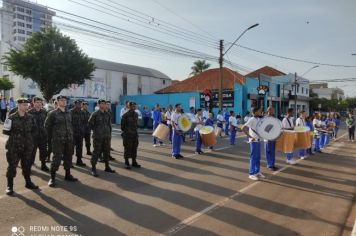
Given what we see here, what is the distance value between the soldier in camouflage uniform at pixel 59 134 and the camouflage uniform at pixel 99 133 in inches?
35.3

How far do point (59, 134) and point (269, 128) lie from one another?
5.49 meters

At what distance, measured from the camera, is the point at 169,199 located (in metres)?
7.74

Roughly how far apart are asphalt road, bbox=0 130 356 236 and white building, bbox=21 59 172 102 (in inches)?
1516

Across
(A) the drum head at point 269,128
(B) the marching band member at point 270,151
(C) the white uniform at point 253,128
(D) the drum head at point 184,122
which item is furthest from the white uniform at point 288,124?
(D) the drum head at point 184,122

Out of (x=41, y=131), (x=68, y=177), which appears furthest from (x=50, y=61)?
(x=68, y=177)

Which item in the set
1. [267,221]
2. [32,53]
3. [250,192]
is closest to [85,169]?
[250,192]

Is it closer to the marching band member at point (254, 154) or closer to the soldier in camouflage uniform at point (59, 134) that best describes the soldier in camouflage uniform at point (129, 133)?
the soldier in camouflage uniform at point (59, 134)

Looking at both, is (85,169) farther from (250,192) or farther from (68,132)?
(250,192)

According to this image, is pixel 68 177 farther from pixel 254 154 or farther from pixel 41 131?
pixel 254 154

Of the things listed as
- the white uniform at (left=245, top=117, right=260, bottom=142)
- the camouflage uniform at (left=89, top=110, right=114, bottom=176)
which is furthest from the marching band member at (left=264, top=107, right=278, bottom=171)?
the camouflage uniform at (left=89, top=110, right=114, bottom=176)

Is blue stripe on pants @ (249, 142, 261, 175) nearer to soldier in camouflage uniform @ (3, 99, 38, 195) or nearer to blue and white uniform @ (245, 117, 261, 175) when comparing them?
blue and white uniform @ (245, 117, 261, 175)

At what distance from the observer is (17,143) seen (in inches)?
309

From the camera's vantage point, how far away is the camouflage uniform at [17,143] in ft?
25.6

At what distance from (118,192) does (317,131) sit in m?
11.0
